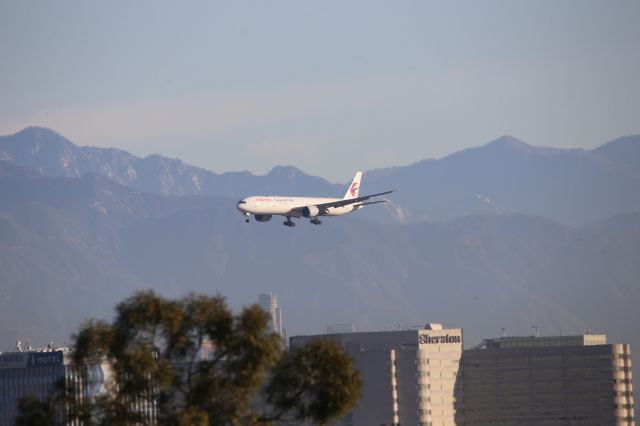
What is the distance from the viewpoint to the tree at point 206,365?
56375mm

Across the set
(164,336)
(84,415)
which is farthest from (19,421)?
(164,336)

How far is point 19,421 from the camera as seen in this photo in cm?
5484

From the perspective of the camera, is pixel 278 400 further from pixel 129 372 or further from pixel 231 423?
pixel 129 372

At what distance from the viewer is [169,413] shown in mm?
56406

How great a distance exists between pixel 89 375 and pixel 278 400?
25.0ft

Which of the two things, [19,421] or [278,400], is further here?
[278,400]

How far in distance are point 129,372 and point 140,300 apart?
10.0 feet

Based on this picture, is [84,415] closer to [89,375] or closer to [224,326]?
[89,375]

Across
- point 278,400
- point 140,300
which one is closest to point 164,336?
point 140,300

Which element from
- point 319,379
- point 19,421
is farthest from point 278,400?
point 19,421

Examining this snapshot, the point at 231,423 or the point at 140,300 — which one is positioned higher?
the point at 140,300

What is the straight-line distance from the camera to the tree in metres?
56.4

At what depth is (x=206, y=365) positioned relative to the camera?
2279 inches

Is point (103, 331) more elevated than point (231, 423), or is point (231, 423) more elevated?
point (103, 331)
